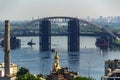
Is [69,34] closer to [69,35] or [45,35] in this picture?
[69,35]

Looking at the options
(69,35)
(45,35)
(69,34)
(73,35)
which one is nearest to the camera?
(73,35)

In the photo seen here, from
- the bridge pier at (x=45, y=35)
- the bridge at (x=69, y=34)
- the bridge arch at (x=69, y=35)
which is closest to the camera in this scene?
the bridge arch at (x=69, y=35)

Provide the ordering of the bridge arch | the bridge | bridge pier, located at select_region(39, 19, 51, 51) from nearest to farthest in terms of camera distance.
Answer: the bridge arch
the bridge
bridge pier, located at select_region(39, 19, 51, 51)

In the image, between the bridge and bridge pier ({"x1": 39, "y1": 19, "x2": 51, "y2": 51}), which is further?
bridge pier ({"x1": 39, "y1": 19, "x2": 51, "y2": 51})

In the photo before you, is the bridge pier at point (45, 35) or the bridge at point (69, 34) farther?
the bridge pier at point (45, 35)

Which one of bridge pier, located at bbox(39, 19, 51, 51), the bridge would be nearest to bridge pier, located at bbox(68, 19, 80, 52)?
the bridge

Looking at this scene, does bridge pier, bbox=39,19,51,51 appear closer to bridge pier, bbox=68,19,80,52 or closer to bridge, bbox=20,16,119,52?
bridge, bbox=20,16,119,52

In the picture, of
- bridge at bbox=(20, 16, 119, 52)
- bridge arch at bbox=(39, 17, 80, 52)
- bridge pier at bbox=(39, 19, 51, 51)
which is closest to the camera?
bridge arch at bbox=(39, 17, 80, 52)

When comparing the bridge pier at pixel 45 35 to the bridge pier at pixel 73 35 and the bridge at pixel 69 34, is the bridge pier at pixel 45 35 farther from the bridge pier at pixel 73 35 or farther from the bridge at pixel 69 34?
the bridge pier at pixel 73 35

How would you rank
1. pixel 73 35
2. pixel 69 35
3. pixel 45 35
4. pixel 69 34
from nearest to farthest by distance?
pixel 73 35
pixel 45 35
pixel 69 35
pixel 69 34

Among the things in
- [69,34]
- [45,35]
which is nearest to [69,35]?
[69,34]

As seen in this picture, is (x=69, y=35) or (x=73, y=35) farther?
(x=69, y=35)

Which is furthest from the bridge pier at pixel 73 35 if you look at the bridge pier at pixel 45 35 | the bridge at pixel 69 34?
the bridge pier at pixel 45 35
